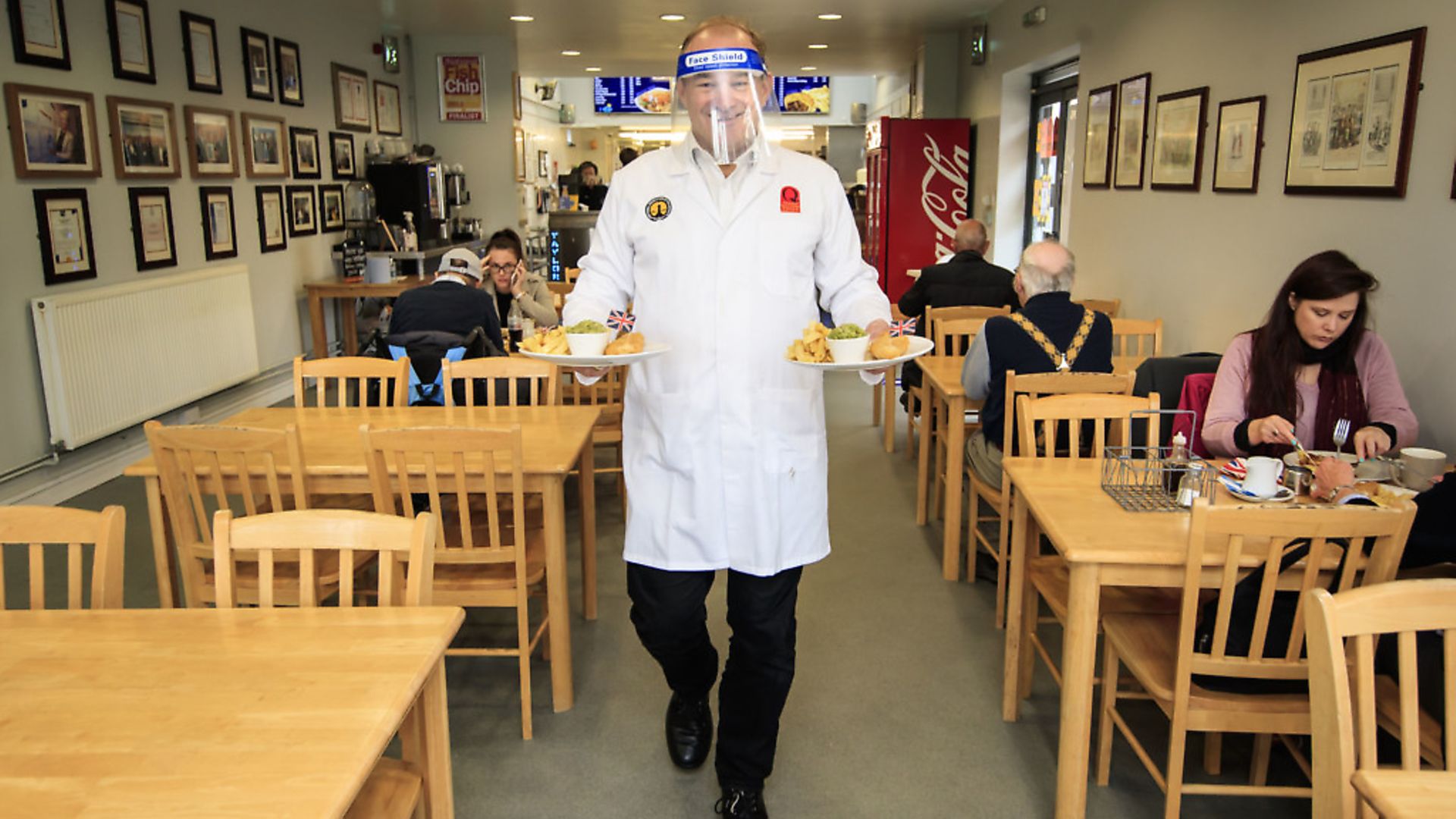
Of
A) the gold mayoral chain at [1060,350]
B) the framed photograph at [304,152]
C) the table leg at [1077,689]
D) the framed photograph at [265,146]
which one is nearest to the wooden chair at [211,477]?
the table leg at [1077,689]

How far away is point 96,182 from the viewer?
5242mm

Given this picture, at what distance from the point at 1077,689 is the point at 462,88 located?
9.12 m

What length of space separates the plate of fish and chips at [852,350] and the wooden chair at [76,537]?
1.30 m

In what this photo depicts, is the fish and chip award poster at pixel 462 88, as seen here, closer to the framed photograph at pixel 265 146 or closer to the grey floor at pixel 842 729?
the framed photograph at pixel 265 146

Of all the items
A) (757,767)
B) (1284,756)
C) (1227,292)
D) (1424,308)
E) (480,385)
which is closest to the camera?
(757,767)

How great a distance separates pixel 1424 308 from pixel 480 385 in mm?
3382

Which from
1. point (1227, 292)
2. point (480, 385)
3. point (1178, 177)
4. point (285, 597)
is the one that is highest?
point (1178, 177)

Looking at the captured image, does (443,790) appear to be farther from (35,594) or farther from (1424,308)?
(1424,308)

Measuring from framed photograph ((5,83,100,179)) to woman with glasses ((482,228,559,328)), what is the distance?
2.04 meters

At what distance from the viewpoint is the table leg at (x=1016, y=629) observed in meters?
2.80

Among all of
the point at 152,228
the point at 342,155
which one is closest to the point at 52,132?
the point at 152,228

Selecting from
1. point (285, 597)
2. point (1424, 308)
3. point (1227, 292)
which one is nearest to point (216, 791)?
point (285, 597)

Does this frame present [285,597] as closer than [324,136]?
Yes

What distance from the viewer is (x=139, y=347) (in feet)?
18.0
